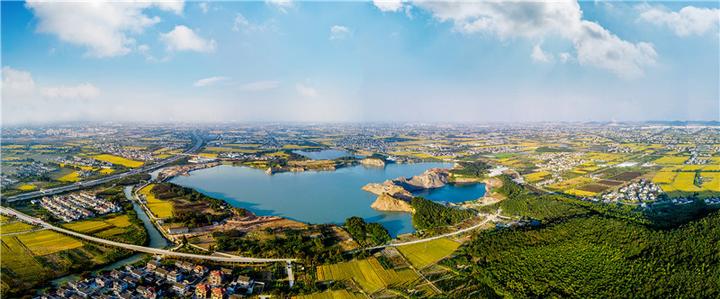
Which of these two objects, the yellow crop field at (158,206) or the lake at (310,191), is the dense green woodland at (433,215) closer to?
the lake at (310,191)

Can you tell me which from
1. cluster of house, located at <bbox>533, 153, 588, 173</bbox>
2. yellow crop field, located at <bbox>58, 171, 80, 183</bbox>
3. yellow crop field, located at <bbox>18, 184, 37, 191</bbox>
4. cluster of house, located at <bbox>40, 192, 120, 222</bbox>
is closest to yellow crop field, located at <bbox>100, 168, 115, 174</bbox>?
yellow crop field, located at <bbox>58, 171, 80, 183</bbox>

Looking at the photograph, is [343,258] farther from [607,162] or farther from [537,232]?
[607,162]

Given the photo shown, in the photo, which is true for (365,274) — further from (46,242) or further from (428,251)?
(46,242)

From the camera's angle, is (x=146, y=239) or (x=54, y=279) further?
(x=146, y=239)

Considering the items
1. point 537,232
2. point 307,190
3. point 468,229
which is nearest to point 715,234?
point 537,232

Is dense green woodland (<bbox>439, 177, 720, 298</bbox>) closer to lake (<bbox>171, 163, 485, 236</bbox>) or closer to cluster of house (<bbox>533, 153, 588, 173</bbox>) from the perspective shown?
lake (<bbox>171, 163, 485, 236</bbox>)

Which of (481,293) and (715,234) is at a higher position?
(715,234)

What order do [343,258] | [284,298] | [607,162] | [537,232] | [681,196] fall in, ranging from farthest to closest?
[607,162], [681,196], [537,232], [343,258], [284,298]
